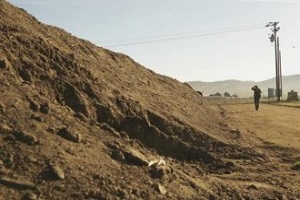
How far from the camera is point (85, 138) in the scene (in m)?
8.38

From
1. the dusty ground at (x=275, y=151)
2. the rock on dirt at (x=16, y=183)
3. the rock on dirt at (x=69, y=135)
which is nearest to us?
the rock on dirt at (x=16, y=183)

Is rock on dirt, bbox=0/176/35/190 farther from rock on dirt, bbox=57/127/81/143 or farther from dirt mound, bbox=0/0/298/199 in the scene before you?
rock on dirt, bbox=57/127/81/143

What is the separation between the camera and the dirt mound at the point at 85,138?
685 centimetres

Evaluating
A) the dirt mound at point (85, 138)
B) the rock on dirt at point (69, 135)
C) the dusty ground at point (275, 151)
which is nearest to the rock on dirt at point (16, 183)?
the dirt mound at point (85, 138)

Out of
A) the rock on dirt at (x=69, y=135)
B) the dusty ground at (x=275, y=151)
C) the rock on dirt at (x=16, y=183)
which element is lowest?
the dusty ground at (x=275, y=151)

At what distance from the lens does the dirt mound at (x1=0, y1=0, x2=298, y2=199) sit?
685cm

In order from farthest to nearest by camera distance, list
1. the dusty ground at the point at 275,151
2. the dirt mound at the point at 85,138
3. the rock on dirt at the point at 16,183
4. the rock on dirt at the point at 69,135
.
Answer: the dusty ground at the point at 275,151
the rock on dirt at the point at 69,135
the dirt mound at the point at 85,138
the rock on dirt at the point at 16,183

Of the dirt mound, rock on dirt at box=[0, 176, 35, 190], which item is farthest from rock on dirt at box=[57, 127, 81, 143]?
rock on dirt at box=[0, 176, 35, 190]

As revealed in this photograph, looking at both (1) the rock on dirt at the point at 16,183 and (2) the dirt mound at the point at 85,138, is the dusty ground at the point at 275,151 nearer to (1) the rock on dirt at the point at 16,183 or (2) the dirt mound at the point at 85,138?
(2) the dirt mound at the point at 85,138

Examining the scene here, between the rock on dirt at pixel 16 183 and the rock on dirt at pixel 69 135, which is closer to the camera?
the rock on dirt at pixel 16 183

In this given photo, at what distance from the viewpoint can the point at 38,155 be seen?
7055 millimetres

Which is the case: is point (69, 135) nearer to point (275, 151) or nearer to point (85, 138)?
point (85, 138)

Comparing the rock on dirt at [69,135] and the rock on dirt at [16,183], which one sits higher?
the rock on dirt at [69,135]

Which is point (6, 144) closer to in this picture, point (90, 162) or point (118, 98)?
point (90, 162)
